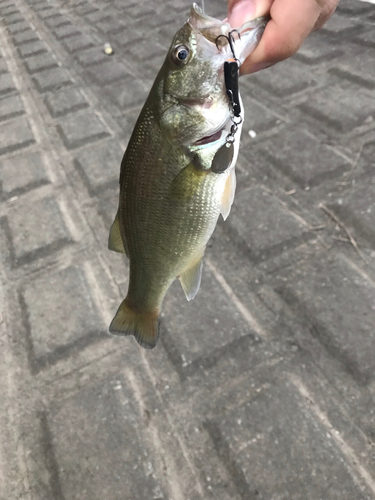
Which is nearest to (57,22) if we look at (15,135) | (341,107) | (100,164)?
(15,135)

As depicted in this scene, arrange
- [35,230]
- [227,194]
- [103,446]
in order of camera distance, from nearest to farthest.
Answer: [227,194] → [103,446] → [35,230]

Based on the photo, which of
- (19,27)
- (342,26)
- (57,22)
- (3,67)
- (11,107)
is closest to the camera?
(342,26)

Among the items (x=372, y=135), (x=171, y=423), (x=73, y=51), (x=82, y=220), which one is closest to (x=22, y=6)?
(x=73, y=51)

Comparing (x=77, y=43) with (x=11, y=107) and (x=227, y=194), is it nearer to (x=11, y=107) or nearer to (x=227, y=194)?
(x=11, y=107)

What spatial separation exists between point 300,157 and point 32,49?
14.6ft

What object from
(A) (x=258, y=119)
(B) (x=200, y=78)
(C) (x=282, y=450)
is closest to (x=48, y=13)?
(A) (x=258, y=119)

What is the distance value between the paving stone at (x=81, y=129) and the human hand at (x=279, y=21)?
2.64 m

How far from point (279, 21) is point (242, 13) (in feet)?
0.51

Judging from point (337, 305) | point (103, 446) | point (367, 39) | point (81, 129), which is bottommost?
point (103, 446)

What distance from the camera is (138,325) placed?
1744mm

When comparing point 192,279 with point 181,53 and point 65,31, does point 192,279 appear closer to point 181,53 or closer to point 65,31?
point 181,53

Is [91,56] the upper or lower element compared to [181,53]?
lower

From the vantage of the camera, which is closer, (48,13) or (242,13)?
(242,13)

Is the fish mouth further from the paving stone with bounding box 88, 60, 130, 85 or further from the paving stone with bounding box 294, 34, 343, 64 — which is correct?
the paving stone with bounding box 88, 60, 130, 85
